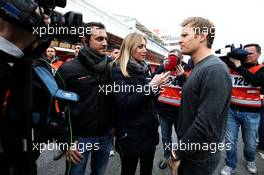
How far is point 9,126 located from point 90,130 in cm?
104

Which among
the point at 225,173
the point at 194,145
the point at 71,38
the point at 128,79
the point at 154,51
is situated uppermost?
the point at 154,51

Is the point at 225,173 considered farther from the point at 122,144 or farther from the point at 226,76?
the point at 226,76

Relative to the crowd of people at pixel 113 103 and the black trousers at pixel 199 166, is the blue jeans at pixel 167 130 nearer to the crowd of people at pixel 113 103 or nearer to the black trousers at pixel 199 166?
the crowd of people at pixel 113 103

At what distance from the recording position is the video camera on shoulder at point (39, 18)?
822mm

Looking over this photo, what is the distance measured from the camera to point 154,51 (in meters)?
31.1

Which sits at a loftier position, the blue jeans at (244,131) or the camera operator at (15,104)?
the camera operator at (15,104)

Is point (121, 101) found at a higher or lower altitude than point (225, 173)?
higher

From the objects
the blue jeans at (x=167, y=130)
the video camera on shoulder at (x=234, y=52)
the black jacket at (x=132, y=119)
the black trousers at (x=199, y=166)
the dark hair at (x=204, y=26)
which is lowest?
the blue jeans at (x=167, y=130)

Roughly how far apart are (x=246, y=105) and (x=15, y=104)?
298 cm

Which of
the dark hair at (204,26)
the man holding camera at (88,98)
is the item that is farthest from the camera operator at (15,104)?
the dark hair at (204,26)

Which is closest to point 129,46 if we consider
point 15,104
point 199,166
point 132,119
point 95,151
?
point 132,119

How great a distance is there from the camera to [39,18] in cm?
90

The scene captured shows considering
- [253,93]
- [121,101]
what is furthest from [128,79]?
[253,93]

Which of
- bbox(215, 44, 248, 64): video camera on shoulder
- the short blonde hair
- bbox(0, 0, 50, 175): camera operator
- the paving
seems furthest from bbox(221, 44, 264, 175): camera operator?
bbox(0, 0, 50, 175): camera operator
